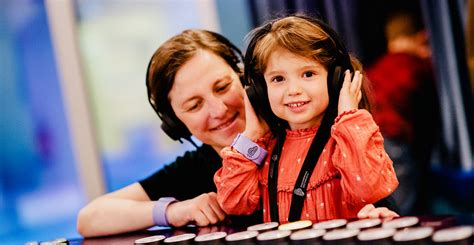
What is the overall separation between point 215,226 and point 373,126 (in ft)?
1.20

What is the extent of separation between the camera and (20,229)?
3441mm

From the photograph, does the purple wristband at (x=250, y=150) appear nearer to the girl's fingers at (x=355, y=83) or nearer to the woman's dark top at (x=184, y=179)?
the girl's fingers at (x=355, y=83)

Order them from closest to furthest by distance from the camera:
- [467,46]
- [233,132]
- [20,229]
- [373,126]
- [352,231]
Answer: [352,231] → [373,126] → [233,132] → [467,46] → [20,229]

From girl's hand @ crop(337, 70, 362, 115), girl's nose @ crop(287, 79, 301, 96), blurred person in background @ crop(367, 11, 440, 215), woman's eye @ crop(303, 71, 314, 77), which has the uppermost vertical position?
woman's eye @ crop(303, 71, 314, 77)

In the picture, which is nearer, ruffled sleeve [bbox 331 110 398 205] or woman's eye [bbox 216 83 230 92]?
ruffled sleeve [bbox 331 110 398 205]

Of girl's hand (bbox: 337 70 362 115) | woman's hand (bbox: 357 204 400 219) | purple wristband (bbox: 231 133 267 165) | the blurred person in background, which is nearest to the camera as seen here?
woman's hand (bbox: 357 204 400 219)

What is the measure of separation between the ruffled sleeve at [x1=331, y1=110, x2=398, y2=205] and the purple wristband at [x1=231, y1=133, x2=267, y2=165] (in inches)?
7.4

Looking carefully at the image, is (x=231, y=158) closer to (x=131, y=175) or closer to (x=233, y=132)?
(x=233, y=132)

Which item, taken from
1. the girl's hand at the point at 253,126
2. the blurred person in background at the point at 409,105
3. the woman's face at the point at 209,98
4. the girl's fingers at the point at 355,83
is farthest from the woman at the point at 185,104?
the blurred person in background at the point at 409,105

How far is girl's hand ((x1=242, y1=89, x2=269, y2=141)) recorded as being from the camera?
4.25ft

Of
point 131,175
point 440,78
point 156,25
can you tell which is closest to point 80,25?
point 156,25

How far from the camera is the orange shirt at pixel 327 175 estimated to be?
3.52ft

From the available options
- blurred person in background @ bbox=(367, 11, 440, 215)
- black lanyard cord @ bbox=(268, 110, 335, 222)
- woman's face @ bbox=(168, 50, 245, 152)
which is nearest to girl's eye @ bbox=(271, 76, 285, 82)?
black lanyard cord @ bbox=(268, 110, 335, 222)

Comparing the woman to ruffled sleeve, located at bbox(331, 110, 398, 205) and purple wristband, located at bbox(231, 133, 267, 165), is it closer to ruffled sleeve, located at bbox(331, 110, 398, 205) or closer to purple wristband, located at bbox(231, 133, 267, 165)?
purple wristband, located at bbox(231, 133, 267, 165)
